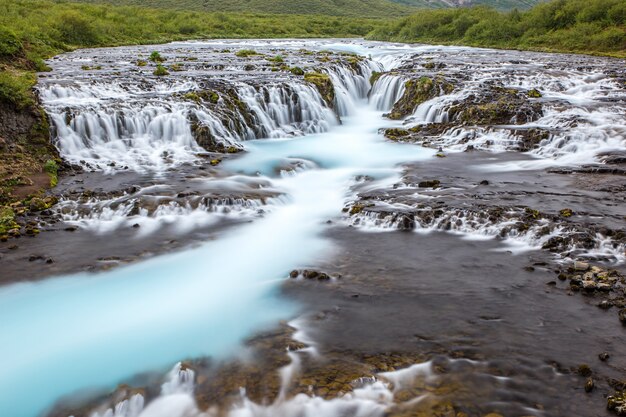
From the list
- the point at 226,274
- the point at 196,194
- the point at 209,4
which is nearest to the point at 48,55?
the point at 196,194

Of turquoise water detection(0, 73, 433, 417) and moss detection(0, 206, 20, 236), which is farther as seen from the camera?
moss detection(0, 206, 20, 236)

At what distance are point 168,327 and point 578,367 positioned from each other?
253 inches

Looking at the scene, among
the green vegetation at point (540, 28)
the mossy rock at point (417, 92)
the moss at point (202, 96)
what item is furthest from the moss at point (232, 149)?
the green vegetation at point (540, 28)

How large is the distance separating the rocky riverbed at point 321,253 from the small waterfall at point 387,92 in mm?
4267

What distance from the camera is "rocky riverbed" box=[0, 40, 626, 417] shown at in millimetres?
6453

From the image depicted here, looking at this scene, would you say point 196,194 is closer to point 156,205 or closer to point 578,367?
point 156,205

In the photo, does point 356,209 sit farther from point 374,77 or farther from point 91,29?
point 91,29

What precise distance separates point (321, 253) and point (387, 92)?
60.1 ft

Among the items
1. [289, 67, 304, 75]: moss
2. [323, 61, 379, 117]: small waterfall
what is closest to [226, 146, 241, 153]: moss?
[323, 61, 379, 117]: small waterfall

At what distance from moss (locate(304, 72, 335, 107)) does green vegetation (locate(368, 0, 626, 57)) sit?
2468cm

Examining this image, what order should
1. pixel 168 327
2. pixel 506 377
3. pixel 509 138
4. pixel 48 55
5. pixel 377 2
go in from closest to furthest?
pixel 506 377
pixel 168 327
pixel 509 138
pixel 48 55
pixel 377 2

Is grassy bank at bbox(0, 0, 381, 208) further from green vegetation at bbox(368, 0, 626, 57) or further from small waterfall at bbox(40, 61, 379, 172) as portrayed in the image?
green vegetation at bbox(368, 0, 626, 57)

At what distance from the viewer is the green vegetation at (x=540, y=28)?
3966 centimetres

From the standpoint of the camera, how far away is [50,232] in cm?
1142
